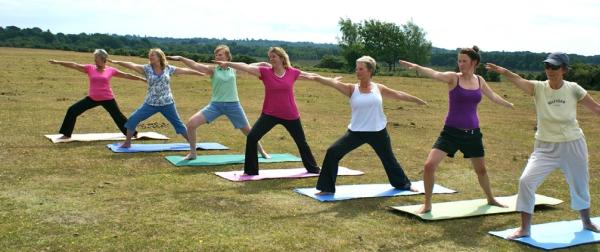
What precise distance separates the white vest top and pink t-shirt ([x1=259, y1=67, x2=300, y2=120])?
1413mm

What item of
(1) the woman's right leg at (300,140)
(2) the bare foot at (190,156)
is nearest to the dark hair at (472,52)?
(1) the woman's right leg at (300,140)

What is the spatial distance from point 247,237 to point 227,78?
4876 millimetres

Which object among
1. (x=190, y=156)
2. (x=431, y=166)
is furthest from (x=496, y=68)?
(x=190, y=156)

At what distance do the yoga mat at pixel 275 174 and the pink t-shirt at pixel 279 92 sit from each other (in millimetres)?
941

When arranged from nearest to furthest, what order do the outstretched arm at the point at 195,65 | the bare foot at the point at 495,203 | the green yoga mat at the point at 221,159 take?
the bare foot at the point at 495,203, the outstretched arm at the point at 195,65, the green yoga mat at the point at 221,159

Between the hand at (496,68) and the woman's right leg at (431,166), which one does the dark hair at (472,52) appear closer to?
the hand at (496,68)

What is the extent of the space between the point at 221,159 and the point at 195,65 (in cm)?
183

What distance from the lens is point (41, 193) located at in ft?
27.1

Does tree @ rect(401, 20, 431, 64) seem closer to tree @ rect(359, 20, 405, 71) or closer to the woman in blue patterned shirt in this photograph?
tree @ rect(359, 20, 405, 71)

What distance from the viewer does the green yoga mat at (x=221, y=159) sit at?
35.8ft

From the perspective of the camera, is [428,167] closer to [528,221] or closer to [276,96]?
[528,221]

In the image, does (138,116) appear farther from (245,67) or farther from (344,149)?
(344,149)

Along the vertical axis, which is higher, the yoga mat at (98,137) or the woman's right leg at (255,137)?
the woman's right leg at (255,137)

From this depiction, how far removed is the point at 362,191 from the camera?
9109 mm
